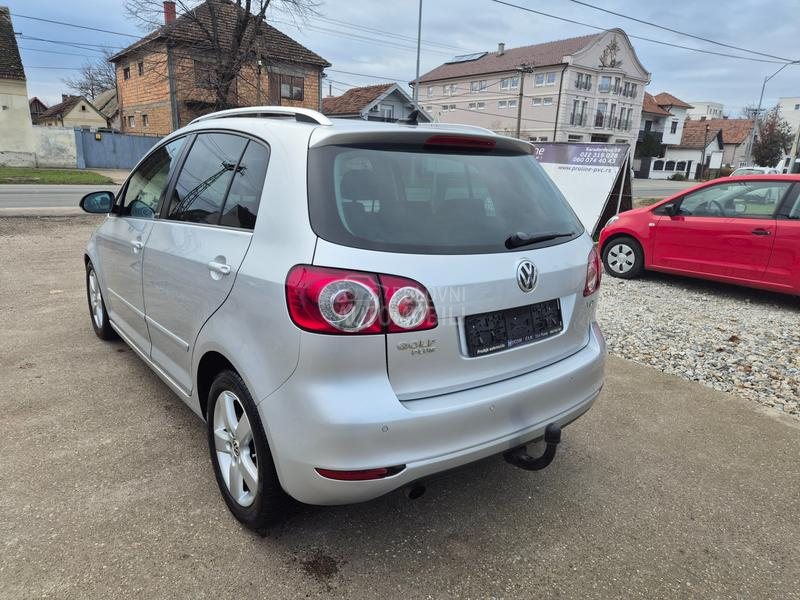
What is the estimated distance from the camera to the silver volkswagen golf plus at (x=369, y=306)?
6.11ft

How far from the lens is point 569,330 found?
8.06 ft

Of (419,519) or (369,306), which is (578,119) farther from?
(369,306)

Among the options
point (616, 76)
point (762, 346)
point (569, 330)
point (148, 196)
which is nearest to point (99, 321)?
point (148, 196)

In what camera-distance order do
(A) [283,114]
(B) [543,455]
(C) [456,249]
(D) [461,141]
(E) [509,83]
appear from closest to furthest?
(C) [456,249] < (B) [543,455] < (D) [461,141] < (A) [283,114] < (E) [509,83]

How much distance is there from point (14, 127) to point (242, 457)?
36.2 metres

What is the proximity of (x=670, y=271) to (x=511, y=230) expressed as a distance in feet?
19.7

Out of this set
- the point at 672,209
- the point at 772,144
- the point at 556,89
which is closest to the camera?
the point at 672,209

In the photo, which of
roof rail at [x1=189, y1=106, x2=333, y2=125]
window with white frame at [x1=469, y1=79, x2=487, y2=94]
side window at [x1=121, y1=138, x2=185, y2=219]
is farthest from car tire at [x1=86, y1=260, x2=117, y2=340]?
window with white frame at [x1=469, y1=79, x2=487, y2=94]

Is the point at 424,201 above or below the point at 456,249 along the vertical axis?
above

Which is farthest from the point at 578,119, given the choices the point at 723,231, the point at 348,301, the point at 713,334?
the point at 348,301

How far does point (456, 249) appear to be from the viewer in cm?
206

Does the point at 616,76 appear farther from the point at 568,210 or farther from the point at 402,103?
the point at 568,210

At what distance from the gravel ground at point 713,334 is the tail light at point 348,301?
11.5 ft

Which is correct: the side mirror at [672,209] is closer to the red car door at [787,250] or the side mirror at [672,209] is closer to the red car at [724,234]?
the red car at [724,234]
